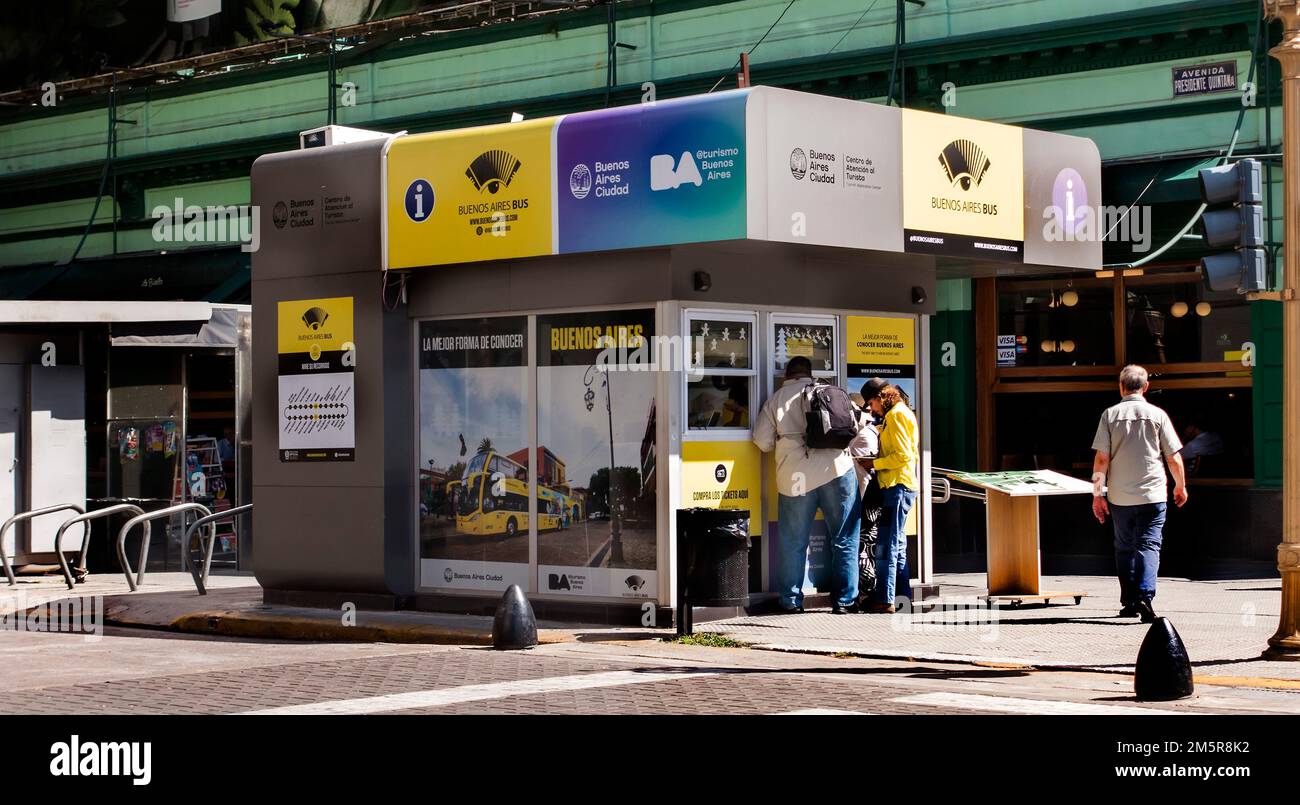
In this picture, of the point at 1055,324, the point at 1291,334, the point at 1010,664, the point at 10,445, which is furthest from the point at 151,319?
the point at 1291,334

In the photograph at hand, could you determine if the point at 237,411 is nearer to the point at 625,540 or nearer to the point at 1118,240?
the point at 625,540

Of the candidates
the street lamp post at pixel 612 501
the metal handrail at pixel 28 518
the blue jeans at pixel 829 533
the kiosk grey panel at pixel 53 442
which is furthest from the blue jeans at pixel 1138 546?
the kiosk grey panel at pixel 53 442

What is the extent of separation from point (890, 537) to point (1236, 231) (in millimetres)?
4067

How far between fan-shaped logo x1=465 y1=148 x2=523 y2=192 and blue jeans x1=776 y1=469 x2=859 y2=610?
3421 millimetres

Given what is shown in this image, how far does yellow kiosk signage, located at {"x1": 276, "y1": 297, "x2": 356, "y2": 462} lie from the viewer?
15125mm

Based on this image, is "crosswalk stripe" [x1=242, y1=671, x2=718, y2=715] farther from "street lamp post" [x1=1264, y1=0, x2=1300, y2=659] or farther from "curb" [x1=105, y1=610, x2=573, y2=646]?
"street lamp post" [x1=1264, y1=0, x2=1300, y2=659]

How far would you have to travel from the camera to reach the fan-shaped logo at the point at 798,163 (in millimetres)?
12852

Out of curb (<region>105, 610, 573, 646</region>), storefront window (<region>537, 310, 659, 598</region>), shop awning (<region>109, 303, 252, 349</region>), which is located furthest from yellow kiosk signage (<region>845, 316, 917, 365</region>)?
shop awning (<region>109, 303, 252, 349</region>)

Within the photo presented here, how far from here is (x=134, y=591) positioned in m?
18.1

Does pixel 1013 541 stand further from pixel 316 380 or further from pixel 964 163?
pixel 316 380

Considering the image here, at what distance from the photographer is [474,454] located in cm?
1472
